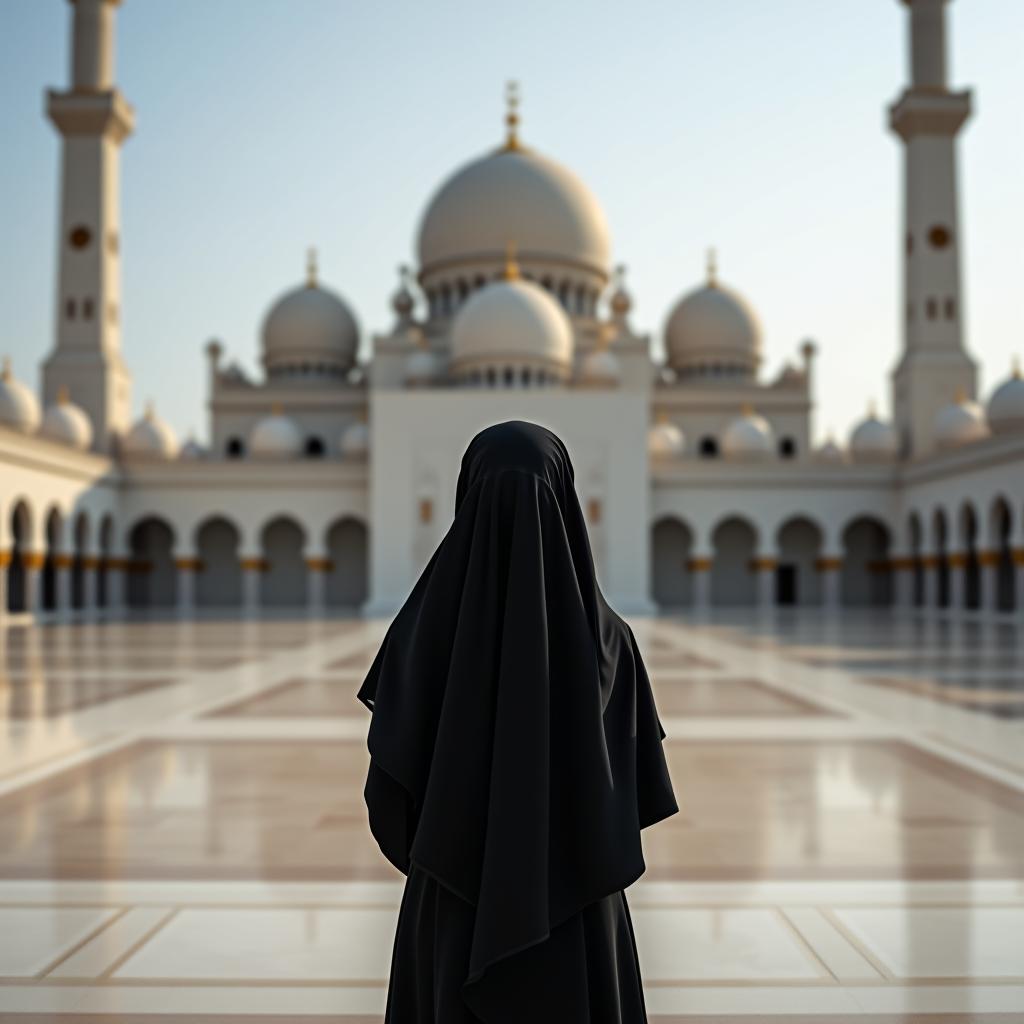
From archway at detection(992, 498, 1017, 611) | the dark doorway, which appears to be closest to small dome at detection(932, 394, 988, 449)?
archway at detection(992, 498, 1017, 611)

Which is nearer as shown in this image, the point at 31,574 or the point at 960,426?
the point at 31,574

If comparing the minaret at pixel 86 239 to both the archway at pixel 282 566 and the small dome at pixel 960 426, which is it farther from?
the small dome at pixel 960 426

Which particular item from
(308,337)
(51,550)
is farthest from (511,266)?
(51,550)

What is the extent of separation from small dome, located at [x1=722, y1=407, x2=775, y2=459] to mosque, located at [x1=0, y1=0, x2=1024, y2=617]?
7 centimetres

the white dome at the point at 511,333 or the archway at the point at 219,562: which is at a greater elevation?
the white dome at the point at 511,333

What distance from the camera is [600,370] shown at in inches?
951

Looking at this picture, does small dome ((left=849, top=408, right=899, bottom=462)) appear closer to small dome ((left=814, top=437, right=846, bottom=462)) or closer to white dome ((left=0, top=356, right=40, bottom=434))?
small dome ((left=814, top=437, right=846, bottom=462))

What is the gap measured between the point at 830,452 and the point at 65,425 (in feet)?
57.5

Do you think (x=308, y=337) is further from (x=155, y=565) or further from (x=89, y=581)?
(x=89, y=581)

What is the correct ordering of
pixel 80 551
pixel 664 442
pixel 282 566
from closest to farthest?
pixel 80 551
pixel 664 442
pixel 282 566

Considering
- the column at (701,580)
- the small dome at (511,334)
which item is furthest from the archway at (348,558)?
the column at (701,580)

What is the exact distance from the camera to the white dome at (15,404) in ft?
67.7

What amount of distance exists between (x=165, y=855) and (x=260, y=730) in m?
2.80

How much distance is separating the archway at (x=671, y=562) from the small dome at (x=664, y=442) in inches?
66.0
